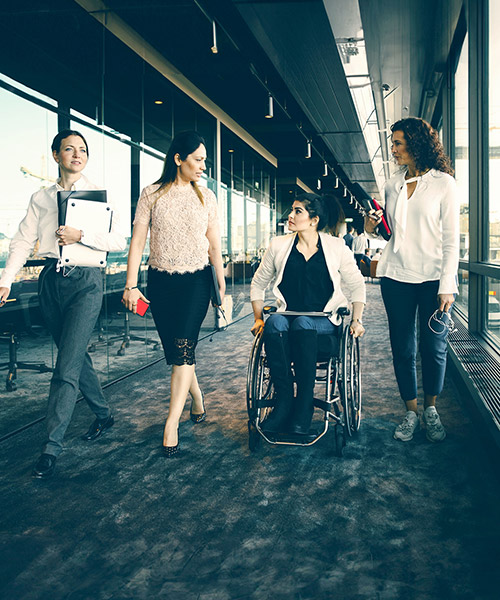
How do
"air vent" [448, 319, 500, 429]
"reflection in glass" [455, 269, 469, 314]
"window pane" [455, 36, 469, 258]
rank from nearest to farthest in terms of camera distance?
"air vent" [448, 319, 500, 429] → "window pane" [455, 36, 469, 258] → "reflection in glass" [455, 269, 469, 314]

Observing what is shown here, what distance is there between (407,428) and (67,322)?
1.81 meters

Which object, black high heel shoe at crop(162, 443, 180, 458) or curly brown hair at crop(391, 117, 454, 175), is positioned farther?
curly brown hair at crop(391, 117, 454, 175)

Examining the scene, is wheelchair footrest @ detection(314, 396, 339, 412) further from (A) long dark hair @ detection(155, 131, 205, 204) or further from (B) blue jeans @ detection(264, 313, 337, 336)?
(A) long dark hair @ detection(155, 131, 205, 204)

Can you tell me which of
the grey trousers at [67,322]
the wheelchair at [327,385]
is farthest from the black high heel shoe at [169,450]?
the grey trousers at [67,322]

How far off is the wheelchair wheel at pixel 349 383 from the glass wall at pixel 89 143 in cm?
129

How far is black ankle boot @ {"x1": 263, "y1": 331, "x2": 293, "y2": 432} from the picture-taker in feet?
8.66

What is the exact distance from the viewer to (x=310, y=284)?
2.90 metres

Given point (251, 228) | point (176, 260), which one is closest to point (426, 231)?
point (176, 260)

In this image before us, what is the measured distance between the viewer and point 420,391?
3.92 m

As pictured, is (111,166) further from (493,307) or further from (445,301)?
(493,307)

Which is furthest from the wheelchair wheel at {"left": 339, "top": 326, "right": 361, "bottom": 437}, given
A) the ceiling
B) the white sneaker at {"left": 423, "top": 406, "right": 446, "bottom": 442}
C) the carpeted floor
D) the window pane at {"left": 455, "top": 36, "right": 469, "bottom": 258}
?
the window pane at {"left": 455, "top": 36, "right": 469, "bottom": 258}

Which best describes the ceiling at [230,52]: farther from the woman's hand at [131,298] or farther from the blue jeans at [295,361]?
the blue jeans at [295,361]

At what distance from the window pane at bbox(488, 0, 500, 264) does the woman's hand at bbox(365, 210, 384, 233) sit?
3.95 ft

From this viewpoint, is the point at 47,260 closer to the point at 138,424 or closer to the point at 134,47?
the point at 138,424
